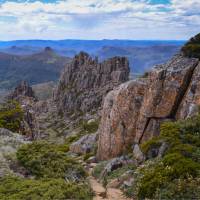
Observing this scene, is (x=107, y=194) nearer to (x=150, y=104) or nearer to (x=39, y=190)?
(x=39, y=190)

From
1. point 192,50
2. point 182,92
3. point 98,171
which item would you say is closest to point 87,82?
point 192,50

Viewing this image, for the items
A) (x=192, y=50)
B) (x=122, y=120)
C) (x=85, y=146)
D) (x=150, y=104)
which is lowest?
(x=85, y=146)

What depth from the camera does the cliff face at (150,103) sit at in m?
40.5

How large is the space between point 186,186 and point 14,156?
14601 mm

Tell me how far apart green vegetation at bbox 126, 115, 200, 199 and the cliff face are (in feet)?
34.5

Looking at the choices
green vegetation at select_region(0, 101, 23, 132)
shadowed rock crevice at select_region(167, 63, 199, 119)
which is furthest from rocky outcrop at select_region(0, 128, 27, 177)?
shadowed rock crevice at select_region(167, 63, 199, 119)

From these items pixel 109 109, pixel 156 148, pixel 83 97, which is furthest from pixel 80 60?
pixel 156 148

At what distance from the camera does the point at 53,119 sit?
176375 millimetres

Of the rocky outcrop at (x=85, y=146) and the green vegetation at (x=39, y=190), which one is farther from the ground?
the green vegetation at (x=39, y=190)

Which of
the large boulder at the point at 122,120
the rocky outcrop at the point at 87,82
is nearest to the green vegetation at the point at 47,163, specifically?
the large boulder at the point at 122,120

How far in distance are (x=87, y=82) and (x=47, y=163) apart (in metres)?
159

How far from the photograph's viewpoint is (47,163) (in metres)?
29.3

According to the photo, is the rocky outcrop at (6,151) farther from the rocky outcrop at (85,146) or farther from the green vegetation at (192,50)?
the green vegetation at (192,50)

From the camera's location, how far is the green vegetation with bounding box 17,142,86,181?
92.4ft
